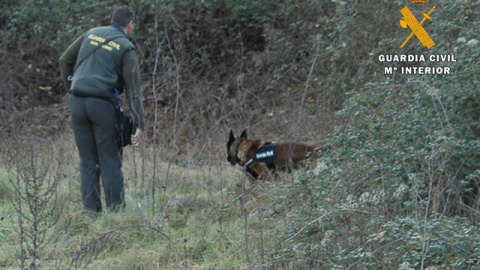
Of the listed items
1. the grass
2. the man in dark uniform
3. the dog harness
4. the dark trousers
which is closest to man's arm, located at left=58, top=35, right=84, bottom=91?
the man in dark uniform

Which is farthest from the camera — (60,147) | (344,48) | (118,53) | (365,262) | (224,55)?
(224,55)

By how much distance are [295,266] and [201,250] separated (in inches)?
52.5

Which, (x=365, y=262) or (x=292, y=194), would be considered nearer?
(x=365, y=262)

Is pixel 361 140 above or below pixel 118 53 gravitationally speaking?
below

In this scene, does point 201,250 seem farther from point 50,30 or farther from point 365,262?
point 50,30

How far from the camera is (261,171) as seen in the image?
387 inches

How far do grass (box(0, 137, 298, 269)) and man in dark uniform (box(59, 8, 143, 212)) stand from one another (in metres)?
0.28

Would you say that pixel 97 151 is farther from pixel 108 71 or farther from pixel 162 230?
pixel 162 230

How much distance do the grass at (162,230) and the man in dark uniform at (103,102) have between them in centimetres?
28

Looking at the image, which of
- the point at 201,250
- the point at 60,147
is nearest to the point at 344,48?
the point at 60,147

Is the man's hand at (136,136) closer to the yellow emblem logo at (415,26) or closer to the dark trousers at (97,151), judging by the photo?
the dark trousers at (97,151)

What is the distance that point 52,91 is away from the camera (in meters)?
16.6

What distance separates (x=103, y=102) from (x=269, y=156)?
208 centimetres

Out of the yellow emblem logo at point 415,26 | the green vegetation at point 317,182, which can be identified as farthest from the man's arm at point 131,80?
the yellow emblem logo at point 415,26
